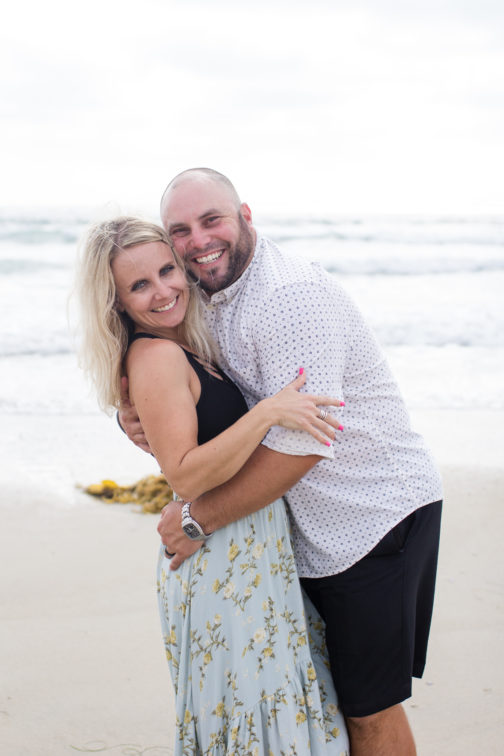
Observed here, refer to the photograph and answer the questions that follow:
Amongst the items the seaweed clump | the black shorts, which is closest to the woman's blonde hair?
the black shorts

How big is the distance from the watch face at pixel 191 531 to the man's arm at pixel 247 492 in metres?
0.02

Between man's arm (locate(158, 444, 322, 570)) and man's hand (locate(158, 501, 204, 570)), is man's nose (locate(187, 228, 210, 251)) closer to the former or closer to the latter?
man's arm (locate(158, 444, 322, 570))

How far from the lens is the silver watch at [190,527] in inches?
86.3

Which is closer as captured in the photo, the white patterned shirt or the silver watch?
the white patterned shirt

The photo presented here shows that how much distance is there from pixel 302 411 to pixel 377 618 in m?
0.80

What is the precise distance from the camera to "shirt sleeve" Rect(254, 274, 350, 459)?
203 centimetres

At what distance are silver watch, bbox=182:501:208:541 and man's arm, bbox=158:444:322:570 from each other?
0.01 metres

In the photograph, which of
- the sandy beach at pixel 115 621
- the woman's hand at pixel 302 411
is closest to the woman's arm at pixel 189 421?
the woman's hand at pixel 302 411

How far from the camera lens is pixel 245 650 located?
218 centimetres

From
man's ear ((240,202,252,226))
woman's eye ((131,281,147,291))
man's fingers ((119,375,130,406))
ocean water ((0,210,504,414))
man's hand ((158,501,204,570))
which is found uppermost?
man's ear ((240,202,252,226))

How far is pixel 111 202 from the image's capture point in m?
2.45

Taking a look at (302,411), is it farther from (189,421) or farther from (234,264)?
(234,264)

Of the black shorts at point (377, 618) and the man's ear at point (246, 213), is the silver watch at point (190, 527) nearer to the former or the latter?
the black shorts at point (377, 618)

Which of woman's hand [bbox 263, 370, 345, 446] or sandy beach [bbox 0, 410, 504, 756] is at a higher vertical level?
woman's hand [bbox 263, 370, 345, 446]
